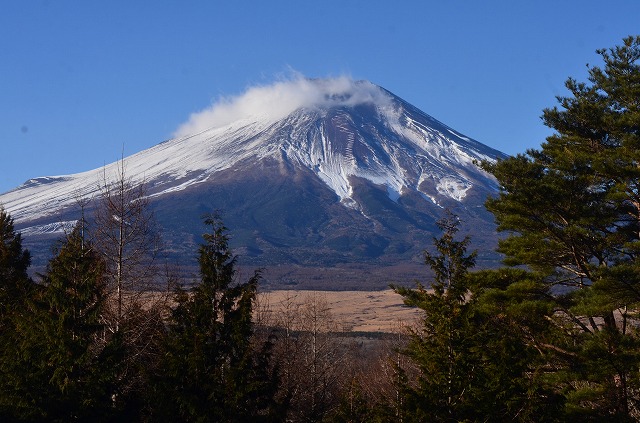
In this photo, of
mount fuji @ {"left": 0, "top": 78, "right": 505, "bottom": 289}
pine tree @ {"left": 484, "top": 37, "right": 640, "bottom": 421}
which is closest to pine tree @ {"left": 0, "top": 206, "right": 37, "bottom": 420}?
pine tree @ {"left": 484, "top": 37, "right": 640, "bottom": 421}

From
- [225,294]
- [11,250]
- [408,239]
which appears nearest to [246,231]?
[408,239]

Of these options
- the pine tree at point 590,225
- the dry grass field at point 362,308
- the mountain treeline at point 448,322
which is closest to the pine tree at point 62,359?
the mountain treeline at point 448,322

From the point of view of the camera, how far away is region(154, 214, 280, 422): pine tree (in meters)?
12.9

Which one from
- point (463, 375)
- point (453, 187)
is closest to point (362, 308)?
point (463, 375)

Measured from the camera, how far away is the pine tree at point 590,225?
1462 centimetres

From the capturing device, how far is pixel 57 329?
13.6 m

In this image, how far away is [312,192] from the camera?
154m

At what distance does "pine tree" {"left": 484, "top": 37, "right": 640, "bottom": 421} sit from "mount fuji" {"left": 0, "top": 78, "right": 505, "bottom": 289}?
8438cm

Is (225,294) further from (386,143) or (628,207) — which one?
(386,143)

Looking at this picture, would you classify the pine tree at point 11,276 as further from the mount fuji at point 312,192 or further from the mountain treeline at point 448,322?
the mount fuji at point 312,192

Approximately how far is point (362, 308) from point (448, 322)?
222 feet

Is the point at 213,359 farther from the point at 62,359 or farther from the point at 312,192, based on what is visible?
the point at 312,192

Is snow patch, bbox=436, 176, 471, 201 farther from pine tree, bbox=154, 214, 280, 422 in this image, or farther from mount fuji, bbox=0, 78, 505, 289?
pine tree, bbox=154, 214, 280, 422

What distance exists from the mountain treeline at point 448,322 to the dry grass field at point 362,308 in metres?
36.0
